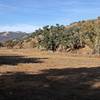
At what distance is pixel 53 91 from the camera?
23.9 metres

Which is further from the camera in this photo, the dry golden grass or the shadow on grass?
the dry golden grass

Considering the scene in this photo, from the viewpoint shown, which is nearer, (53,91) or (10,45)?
(53,91)

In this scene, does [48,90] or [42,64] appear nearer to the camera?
[48,90]

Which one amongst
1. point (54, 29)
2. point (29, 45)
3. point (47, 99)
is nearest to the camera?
point (47, 99)

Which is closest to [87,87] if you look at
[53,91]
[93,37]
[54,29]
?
[53,91]

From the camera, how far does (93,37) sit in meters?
104

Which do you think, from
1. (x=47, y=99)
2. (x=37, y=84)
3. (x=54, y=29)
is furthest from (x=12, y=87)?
(x=54, y=29)

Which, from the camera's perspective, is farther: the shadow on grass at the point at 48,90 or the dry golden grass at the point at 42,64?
the dry golden grass at the point at 42,64

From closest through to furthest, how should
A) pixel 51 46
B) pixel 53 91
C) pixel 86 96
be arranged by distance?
pixel 86 96
pixel 53 91
pixel 51 46

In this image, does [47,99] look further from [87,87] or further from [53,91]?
[87,87]

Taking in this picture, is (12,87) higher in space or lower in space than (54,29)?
lower

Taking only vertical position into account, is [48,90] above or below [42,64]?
below

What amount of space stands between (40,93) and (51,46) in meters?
108

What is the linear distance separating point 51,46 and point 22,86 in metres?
104
